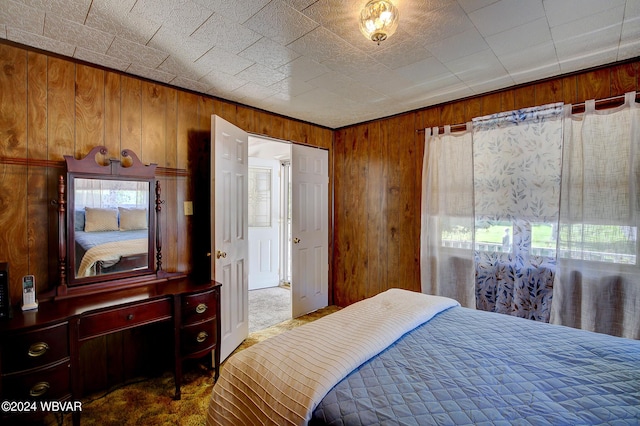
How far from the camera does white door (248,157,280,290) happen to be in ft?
15.9

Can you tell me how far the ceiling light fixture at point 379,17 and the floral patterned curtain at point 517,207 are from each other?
5.81 ft

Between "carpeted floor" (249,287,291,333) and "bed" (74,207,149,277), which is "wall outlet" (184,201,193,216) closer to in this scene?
"bed" (74,207,149,277)

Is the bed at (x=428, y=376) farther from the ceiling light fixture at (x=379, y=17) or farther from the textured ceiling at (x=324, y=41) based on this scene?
the textured ceiling at (x=324, y=41)

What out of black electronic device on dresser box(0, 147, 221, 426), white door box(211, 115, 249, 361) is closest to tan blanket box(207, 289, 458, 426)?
black electronic device on dresser box(0, 147, 221, 426)

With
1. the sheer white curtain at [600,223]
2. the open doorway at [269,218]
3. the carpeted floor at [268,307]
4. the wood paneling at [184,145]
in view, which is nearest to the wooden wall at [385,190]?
the wood paneling at [184,145]

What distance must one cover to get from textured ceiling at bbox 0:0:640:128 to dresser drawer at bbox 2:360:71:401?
75.6 inches

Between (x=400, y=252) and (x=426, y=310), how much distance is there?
5.50 feet

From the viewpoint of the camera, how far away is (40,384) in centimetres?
159

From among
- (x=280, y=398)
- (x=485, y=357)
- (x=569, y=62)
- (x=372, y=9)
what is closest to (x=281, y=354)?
(x=280, y=398)

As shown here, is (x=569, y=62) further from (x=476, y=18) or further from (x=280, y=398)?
(x=280, y=398)

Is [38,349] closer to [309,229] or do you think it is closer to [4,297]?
[4,297]

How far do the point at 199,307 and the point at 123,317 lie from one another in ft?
1.59

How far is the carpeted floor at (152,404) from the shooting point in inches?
74.9

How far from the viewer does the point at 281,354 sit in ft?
4.25
